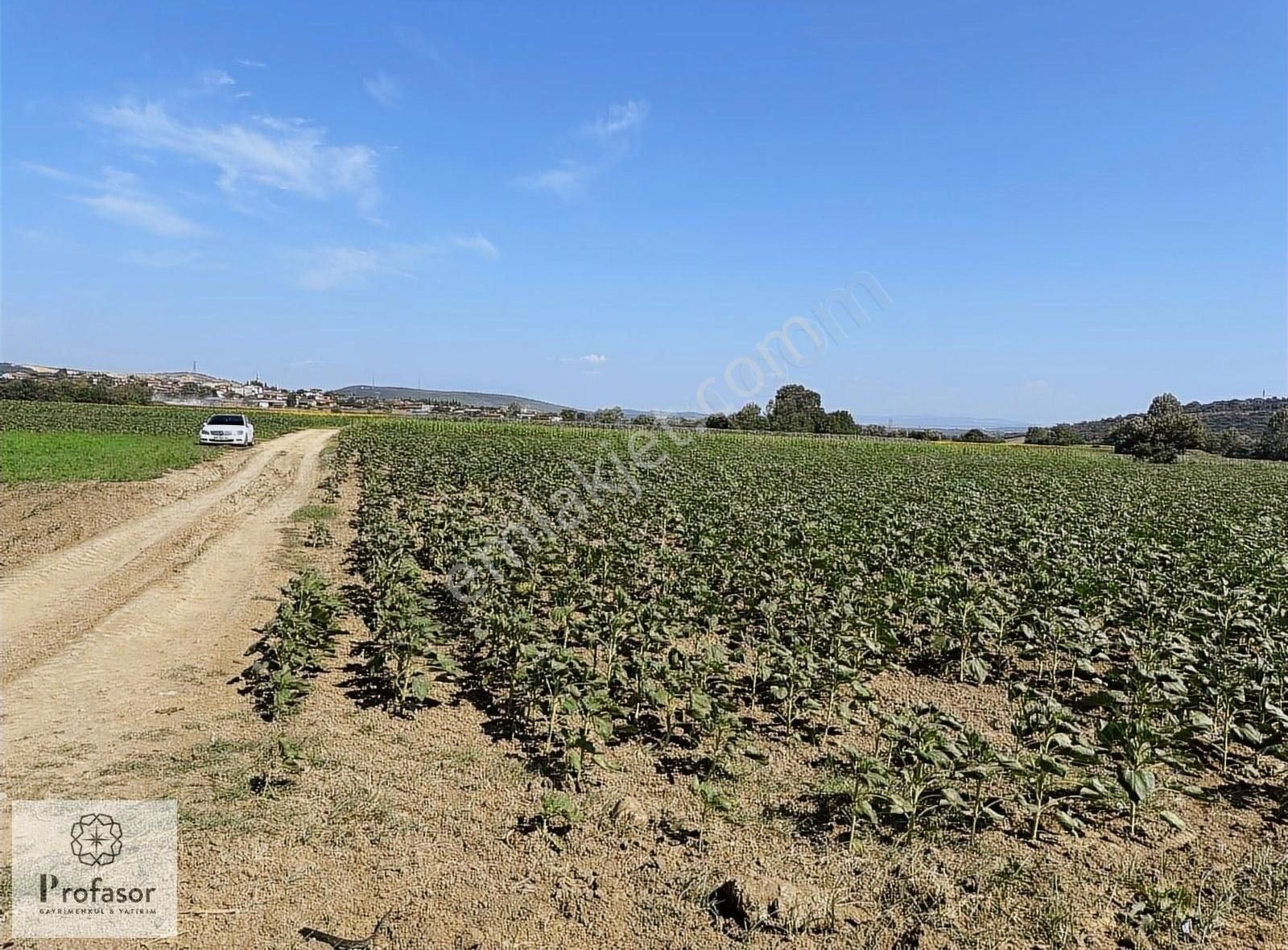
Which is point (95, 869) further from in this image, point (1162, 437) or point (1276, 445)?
point (1276, 445)

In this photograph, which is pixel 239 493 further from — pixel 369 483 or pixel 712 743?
pixel 712 743

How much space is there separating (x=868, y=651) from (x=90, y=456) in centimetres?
2489

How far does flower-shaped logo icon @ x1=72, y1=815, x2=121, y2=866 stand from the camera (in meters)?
3.56

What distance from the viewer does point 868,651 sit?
22.6 ft

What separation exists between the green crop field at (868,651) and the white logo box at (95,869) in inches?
70.6

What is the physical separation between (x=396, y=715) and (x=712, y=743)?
8.18ft

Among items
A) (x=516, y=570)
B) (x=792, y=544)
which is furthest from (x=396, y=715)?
(x=792, y=544)

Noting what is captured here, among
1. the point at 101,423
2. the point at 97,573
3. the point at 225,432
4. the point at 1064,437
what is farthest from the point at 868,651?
the point at 1064,437

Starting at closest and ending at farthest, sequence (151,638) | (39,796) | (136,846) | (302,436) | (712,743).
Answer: (136,846)
(39,796)
(712,743)
(151,638)
(302,436)

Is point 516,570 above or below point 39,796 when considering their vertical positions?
above

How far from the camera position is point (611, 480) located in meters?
21.3

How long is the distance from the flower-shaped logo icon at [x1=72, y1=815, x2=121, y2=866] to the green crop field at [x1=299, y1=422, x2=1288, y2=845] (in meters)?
1.88

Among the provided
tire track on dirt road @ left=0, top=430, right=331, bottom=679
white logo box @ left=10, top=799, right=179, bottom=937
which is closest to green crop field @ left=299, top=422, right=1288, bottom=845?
white logo box @ left=10, top=799, right=179, bottom=937

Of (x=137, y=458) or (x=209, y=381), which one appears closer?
(x=137, y=458)
